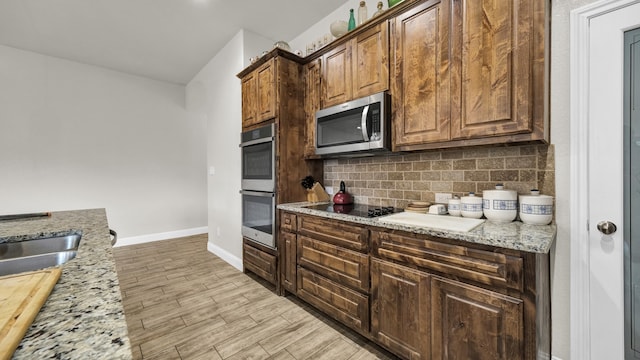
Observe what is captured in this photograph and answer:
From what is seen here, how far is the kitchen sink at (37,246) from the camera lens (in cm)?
127

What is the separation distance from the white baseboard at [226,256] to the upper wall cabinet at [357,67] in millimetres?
2235

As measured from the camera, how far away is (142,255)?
3869 mm

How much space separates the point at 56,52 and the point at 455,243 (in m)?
5.54

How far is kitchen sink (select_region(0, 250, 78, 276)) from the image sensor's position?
3.16 feet

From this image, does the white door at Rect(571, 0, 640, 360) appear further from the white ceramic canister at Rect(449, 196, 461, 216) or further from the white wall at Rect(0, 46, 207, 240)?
the white wall at Rect(0, 46, 207, 240)

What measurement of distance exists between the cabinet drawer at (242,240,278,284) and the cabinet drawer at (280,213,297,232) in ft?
1.21

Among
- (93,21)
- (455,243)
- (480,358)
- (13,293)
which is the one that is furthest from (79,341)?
(93,21)

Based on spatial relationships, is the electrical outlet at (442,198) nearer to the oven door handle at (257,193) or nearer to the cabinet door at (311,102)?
the cabinet door at (311,102)

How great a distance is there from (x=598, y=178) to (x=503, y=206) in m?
0.44

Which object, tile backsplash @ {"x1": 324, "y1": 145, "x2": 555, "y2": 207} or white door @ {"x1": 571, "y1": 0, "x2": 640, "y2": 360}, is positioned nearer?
Result: white door @ {"x1": 571, "y1": 0, "x2": 640, "y2": 360}

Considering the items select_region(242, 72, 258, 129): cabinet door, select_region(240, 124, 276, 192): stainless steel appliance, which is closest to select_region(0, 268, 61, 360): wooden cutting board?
select_region(240, 124, 276, 192): stainless steel appliance

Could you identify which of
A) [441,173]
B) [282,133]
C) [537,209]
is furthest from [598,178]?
[282,133]

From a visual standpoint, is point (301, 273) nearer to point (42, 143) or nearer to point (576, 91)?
point (576, 91)

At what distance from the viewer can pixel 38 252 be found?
4.34 feet
